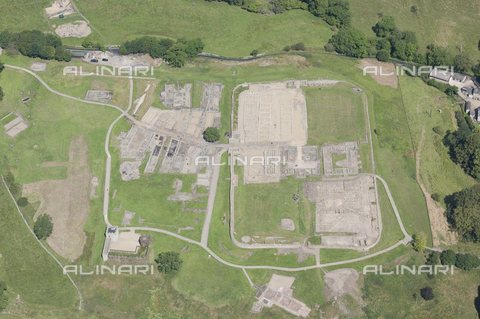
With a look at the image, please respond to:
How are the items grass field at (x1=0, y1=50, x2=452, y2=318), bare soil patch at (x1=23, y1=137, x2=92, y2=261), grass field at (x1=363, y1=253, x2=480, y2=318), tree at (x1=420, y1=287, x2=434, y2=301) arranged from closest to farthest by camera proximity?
grass field at (x1=363, y1=253, x2=480, y2=318) < tree at (x1=420, y1=287, x2=434, y2=301) < grass field at (x1=0, y1=50, x2=452, y2=318) < bare soil patch at (x1=23, y1=137, x2=92, y2=261)

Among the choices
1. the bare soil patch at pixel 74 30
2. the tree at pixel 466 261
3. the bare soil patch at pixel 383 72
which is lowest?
the tree at pixel 466 261

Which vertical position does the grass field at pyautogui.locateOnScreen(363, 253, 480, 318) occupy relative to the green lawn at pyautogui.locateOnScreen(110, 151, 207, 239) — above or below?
below

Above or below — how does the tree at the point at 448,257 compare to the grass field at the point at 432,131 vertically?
below

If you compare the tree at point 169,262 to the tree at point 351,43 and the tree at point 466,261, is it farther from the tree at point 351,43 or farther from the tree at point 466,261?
the tree at point 351,43

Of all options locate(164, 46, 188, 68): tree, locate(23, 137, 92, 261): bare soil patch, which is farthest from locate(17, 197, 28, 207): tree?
locate(164, 46, 188, 68): tree

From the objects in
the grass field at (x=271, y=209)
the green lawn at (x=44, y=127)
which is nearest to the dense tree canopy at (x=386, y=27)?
the grass field at (x=271, y=209)

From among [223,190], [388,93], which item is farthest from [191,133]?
[388,93]

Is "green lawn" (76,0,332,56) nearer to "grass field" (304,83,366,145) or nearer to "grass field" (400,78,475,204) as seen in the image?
"grass field" (304,83,366,145)
